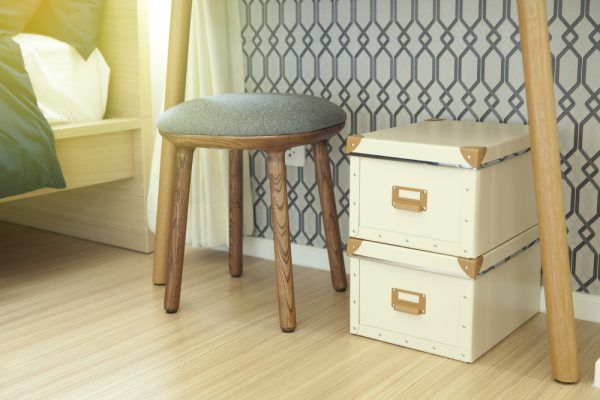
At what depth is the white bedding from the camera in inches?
76.5

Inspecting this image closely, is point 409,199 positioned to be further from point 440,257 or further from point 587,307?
point 587,307

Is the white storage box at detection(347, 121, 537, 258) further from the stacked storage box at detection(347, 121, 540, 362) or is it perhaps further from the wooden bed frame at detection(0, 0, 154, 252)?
the wooden bed frame at detection(0, 0, 154, 252)

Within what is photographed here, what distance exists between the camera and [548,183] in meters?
1.34

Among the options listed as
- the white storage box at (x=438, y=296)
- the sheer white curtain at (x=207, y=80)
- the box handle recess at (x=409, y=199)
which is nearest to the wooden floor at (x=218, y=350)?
the white storage box at (x=438, y=296)

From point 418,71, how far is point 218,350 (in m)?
0.75

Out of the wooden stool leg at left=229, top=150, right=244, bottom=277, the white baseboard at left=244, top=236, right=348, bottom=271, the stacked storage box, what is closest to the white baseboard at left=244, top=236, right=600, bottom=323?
the white baseboard at left=244, top=236, right=348, bottom=271

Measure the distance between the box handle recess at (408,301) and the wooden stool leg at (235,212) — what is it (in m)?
0.55

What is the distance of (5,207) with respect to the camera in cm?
254

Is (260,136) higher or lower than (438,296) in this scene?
higher

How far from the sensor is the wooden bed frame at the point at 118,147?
6.65 feet

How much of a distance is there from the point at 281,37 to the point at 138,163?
0.50 m

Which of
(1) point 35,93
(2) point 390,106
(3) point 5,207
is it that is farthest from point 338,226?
(3) point 5,207

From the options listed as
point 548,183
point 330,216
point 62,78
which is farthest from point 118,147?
point 548,183

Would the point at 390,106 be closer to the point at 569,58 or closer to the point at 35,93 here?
the point at 569,58
